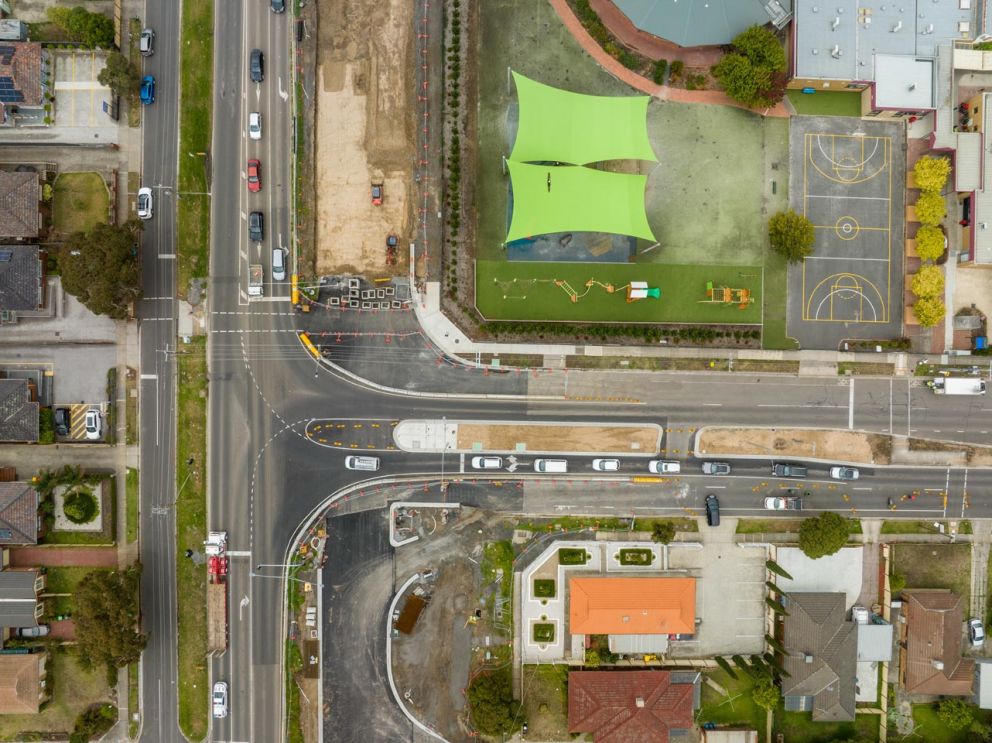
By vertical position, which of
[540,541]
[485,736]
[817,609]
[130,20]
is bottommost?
[485,736]

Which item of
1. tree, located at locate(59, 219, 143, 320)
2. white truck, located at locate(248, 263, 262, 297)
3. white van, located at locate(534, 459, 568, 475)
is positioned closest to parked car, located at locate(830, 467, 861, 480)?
white van, located at locate(534, 459, 568, 475)

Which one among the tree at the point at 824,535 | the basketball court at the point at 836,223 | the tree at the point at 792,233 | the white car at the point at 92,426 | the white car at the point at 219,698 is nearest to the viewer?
the tree at the point at 824,535

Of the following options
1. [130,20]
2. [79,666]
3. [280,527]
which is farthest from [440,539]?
[130,20]

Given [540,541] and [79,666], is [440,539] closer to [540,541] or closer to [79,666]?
[540,541]

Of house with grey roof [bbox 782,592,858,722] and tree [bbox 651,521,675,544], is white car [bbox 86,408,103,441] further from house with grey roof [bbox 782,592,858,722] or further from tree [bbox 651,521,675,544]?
house with grey roof [bbox 782,592,858,722]

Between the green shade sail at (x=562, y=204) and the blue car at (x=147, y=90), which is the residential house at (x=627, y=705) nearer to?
the green shade sail at (x=562, y=204)

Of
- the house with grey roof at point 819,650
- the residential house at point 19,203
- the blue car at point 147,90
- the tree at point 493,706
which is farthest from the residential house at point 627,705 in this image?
the blue car at point 147,90
